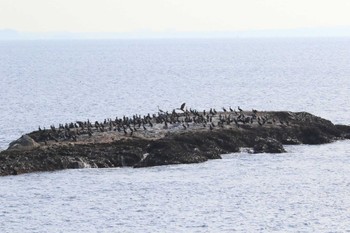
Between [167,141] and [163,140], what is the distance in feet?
1.80

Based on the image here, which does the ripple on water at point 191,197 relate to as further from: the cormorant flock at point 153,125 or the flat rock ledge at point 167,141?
the cormorant flock at point 153,125

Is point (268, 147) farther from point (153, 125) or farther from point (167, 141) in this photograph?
point (153, 125)

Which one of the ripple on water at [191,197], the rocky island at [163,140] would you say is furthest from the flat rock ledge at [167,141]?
the ripple on water at [191,197]

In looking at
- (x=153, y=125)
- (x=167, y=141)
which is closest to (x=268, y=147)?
(x=167, y=141)

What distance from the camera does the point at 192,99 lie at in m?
148

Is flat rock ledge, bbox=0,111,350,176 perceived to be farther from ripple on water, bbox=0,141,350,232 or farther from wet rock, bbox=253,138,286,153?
ripple on water, bbox=0,141,350,232

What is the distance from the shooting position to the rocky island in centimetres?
7188

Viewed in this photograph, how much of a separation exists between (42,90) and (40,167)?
99757mm

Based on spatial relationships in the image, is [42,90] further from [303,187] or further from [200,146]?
[303,187]

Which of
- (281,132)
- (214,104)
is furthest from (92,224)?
(214,104)

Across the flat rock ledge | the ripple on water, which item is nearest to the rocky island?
the flat rock ledge

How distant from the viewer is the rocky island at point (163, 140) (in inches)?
2830

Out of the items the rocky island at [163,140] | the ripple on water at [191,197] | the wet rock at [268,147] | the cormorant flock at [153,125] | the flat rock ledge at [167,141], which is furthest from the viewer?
the cormorant flock at [153,125]

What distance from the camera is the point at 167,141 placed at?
74.9 m
